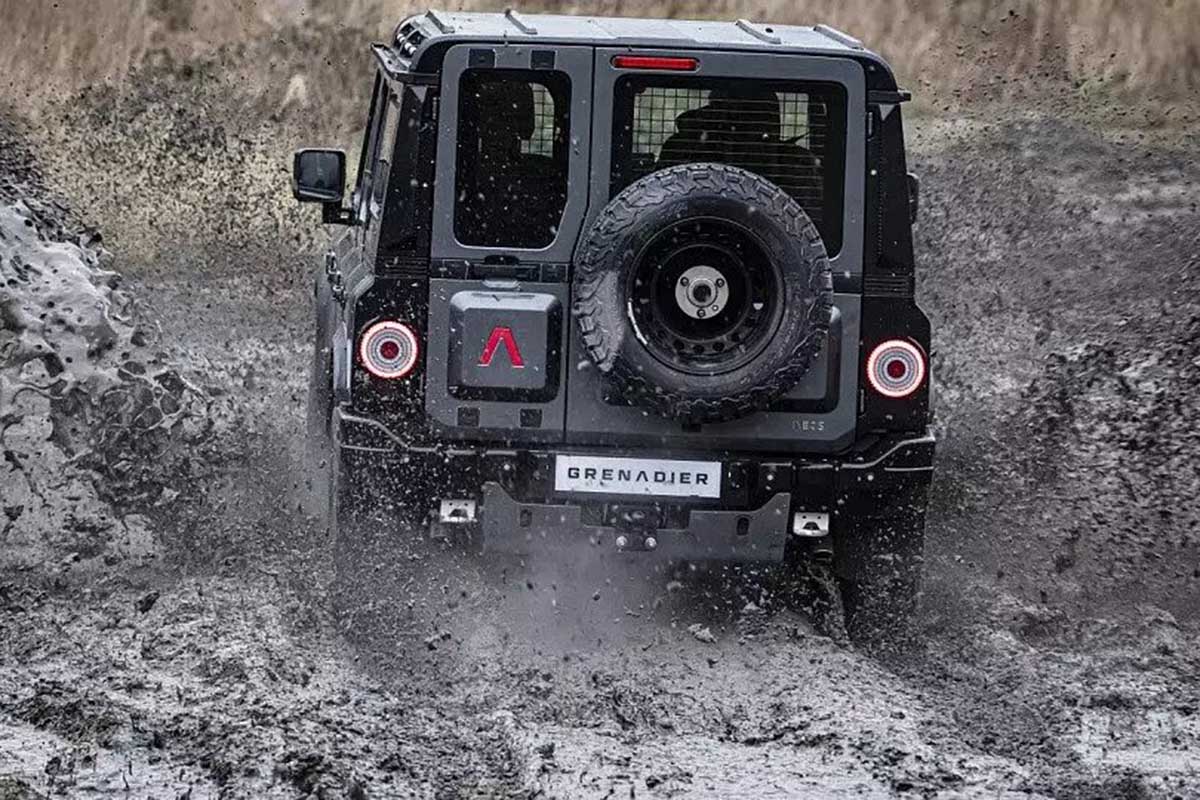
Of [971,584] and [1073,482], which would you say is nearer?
[971,584]

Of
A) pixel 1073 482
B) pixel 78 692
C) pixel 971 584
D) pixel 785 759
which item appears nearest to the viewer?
pixel 785 759

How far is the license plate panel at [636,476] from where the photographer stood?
725 centimetres

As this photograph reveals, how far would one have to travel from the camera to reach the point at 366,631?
24.0ft

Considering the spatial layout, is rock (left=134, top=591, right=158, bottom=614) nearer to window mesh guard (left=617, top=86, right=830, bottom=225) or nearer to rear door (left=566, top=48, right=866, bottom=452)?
rear door (left=566, top=48, right=866, bottom=452)

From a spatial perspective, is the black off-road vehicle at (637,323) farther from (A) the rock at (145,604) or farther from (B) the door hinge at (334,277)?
(B) the door hinge at (334,277)

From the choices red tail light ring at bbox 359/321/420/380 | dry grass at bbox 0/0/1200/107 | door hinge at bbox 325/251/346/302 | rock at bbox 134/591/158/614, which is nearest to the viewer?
red tail light ring at bbox 359/321/420/380

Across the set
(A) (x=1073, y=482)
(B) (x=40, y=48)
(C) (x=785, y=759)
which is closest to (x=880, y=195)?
(C) (x=785, y=759)

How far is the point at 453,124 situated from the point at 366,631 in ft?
5.64

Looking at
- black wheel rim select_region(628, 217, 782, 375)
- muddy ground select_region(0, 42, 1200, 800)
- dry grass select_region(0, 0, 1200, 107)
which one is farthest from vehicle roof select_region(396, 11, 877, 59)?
dry grass select_region(0, 0, 1200, 107)

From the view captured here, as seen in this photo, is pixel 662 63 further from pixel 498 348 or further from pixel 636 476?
pixel 636 476

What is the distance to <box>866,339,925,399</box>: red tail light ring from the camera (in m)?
7.27

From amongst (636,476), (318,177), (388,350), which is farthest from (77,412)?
(636,476)

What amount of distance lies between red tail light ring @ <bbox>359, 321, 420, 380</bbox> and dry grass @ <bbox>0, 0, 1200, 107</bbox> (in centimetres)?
1137

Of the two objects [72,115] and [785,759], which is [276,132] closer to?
[72,115]
